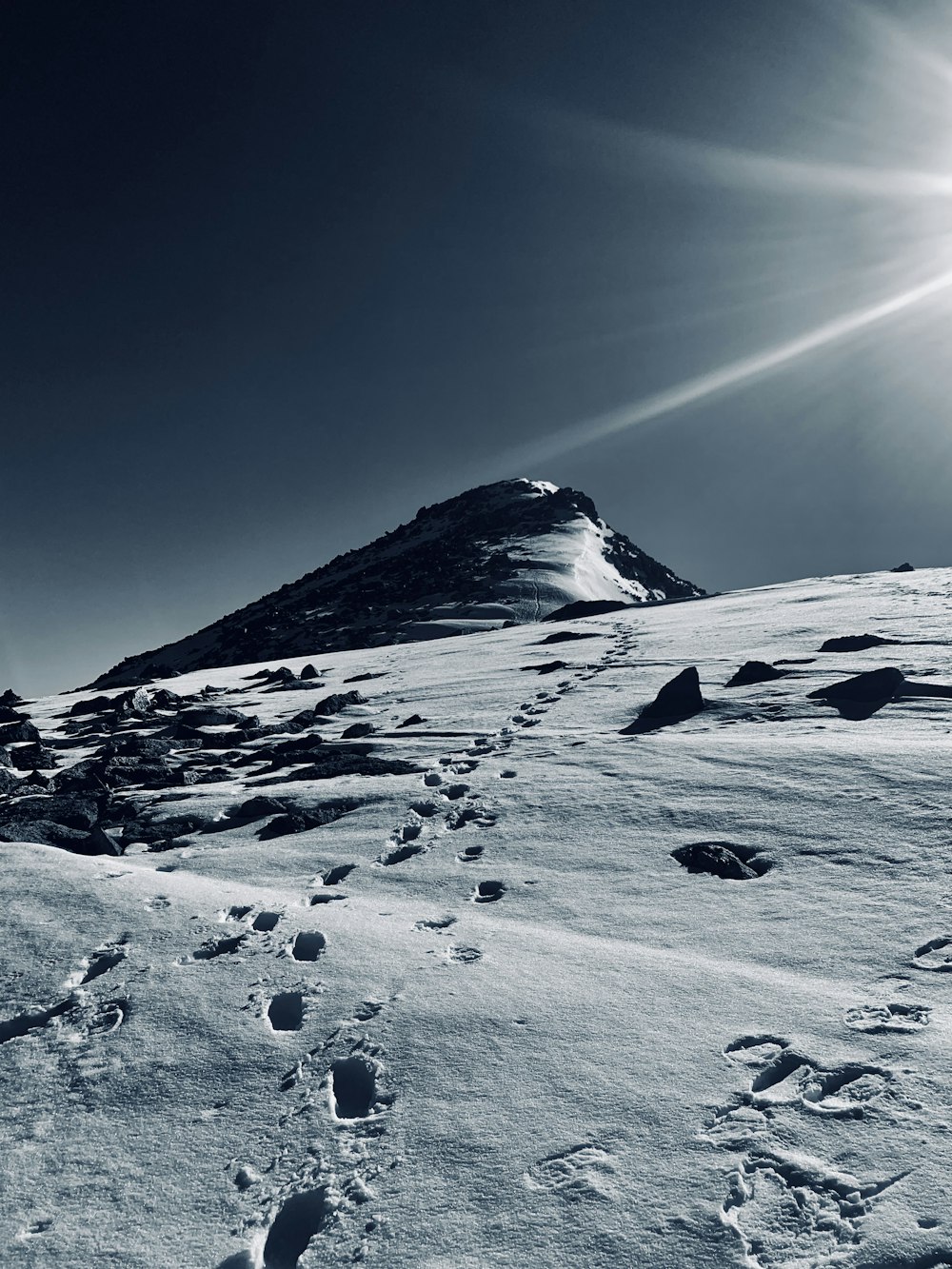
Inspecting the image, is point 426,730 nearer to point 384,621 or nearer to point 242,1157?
point 242,1157

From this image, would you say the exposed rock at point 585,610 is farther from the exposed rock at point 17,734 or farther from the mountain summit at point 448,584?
the exposed rock at point 17,734

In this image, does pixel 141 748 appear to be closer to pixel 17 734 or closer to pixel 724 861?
pixel 17 734

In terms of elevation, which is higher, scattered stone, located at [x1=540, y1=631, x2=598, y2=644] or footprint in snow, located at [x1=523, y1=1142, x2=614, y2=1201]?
scattered stone, located at [x1=540, y1=631, x2=598, y2=644]

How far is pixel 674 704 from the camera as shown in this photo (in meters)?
11.9

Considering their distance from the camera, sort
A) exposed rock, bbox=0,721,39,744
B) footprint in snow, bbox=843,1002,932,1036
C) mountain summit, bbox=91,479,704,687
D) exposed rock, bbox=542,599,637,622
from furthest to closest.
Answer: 1. mountain summit, bbox=91,479,704,687
2. exposed rock, bbox=542,599,637,622
3. exposed rock, bbox=0,721,39,744
4. footprint in snow, bbox=843,1002,932,1036

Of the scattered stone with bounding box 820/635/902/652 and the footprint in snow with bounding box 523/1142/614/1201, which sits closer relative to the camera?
the footprint in snow with bounding box 523/1142/614/1201

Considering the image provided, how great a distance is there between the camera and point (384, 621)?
51.9m

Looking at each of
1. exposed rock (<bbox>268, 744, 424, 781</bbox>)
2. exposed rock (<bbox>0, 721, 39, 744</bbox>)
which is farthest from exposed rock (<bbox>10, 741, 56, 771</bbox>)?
exposed rock (<bbox>268, 744, 424, 781</bbox>)

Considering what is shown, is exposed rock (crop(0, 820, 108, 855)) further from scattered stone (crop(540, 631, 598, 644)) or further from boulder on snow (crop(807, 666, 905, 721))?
scattered stone (crop(540, 631, 598, 644))

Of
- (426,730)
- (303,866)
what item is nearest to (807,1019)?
(303,866)

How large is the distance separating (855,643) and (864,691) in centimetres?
395

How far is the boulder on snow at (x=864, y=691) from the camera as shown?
1081 centimetres

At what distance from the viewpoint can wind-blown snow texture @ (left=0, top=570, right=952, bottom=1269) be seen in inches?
126

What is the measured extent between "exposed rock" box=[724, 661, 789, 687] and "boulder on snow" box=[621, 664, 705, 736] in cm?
134
